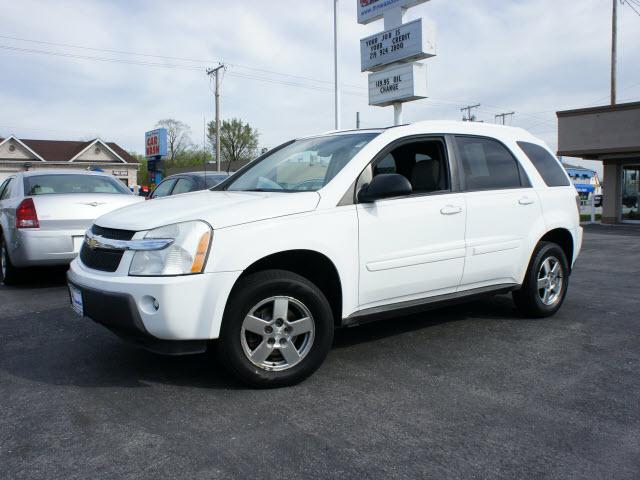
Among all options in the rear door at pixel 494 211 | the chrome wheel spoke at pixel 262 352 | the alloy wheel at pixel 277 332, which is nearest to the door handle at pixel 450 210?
the rear door at pixel 494 211

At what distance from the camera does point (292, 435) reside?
2.87m

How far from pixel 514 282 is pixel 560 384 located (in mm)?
1479

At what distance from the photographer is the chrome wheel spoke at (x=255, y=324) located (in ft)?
11.1

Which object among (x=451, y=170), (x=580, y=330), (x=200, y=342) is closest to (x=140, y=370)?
(x=200, y=342)

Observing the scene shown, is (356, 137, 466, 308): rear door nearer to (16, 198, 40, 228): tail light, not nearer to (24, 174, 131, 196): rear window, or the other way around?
(16, 198, 40, 228): tail light

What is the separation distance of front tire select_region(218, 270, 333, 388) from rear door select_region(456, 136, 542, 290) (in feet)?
4.96

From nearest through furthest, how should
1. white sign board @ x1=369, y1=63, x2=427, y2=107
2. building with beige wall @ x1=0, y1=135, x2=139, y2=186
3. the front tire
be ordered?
the front tire < white sign board @ x1=369, y1=63, x2=427, y2=107 < building with beige wall @ x1=0, y1=135, x2=139, y2=186

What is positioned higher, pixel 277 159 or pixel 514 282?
Result: pixel 277 159

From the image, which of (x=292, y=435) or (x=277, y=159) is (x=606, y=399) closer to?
(x=292, y=435)

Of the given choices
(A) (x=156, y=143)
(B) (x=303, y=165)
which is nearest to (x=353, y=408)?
(B) (x=303, y=165)

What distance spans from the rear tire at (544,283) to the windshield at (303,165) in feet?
6.87

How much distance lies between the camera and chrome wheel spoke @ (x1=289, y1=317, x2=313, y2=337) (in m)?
3.53

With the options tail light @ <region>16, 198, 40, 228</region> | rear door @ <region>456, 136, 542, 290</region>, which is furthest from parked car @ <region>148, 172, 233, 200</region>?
rear door @ <region>456, 136, 542, 290</region>

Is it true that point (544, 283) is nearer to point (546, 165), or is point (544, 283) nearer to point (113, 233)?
point (546, 165)
